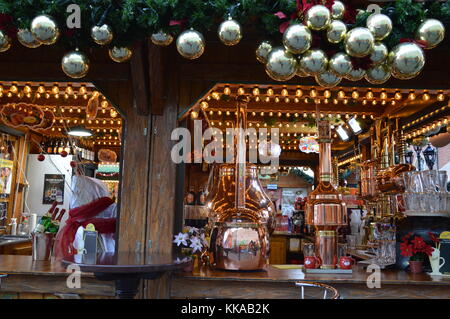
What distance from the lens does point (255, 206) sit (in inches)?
199

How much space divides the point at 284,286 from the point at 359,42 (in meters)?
1.95

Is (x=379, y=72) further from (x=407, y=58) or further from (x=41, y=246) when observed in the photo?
(x=41, y=246)

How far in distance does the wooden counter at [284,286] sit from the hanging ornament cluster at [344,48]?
165cm

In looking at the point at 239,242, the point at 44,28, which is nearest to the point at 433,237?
the point at 239,242

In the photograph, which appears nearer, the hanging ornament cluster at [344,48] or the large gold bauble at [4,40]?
the hanging ornament cluster at [344,48]

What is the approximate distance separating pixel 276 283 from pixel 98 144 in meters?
6.78

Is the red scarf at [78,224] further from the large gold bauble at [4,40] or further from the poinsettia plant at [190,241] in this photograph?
the large gold bauble at [4,40]

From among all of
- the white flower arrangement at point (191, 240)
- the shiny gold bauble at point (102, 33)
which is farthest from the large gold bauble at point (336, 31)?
the white flower arrangement at point (191, 240)

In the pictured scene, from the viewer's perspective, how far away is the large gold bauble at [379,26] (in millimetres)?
2234

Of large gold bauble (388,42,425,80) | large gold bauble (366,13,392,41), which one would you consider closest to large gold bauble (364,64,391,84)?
large gold bauble (388,42,425,80)

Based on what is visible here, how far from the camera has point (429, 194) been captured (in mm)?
3803

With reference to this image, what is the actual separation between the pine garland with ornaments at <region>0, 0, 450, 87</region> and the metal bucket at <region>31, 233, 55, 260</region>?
2.02 metres
